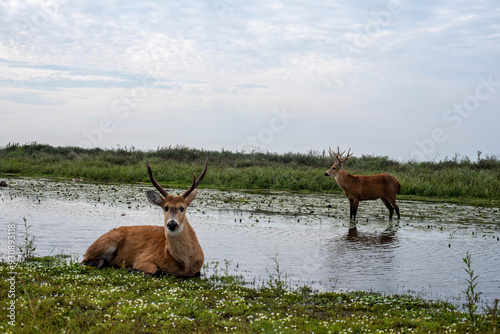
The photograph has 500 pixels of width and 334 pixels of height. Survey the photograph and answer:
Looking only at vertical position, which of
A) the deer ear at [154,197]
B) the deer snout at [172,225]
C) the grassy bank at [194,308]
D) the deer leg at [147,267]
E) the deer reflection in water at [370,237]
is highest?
the deer ear at [154,197]

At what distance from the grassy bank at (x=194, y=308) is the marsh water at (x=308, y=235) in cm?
79

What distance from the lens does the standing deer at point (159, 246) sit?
24.8 ft

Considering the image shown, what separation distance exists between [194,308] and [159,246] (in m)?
2.50

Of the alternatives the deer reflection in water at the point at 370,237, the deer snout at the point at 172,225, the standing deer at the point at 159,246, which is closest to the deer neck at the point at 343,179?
the deer reflection in water at the point at 370,237

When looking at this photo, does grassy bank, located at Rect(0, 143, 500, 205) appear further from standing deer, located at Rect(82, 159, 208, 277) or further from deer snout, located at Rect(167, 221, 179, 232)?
deer snout, located at Rect(167, 221, 179, 232)

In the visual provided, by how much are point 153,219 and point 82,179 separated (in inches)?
595

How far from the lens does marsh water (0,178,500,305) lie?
27.9 ft

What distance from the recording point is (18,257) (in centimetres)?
864

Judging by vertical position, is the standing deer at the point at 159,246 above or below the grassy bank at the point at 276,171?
below

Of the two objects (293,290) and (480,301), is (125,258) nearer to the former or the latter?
(293,290)

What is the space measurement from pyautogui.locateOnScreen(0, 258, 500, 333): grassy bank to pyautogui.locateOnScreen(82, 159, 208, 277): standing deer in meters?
0.32

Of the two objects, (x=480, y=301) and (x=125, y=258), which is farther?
(x=125, y=258)

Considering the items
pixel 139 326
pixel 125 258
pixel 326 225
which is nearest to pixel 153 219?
pixel 326 225

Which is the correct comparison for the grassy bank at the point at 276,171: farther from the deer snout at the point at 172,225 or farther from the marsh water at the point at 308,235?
the deer snout at the point at 172,225
